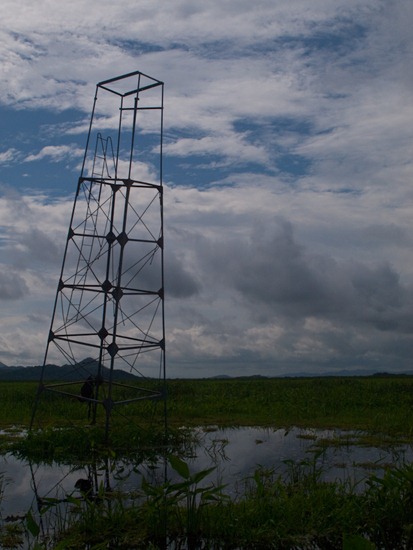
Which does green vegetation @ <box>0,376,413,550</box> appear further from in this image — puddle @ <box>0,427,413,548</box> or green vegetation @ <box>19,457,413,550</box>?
puddle @ <box>0,427,413,548</box>

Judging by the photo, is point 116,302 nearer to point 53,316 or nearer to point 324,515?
point 53,316

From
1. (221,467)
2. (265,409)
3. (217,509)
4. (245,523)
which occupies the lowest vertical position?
(245,523)

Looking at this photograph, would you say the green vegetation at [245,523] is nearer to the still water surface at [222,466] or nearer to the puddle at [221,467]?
the puddle at [221,467]

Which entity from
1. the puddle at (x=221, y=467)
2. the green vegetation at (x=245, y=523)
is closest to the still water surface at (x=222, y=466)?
the puddle at (x=221, y=467)

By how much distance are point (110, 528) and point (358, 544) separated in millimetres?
3427

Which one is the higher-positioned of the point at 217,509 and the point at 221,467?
the point at 221,467

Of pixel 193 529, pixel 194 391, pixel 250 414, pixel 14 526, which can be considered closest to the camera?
pixel 193 529

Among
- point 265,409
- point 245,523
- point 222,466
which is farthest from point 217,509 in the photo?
point 265,409

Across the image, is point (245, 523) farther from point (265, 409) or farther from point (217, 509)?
point (265, 409)

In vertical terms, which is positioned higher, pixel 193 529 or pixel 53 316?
pixel 53 316

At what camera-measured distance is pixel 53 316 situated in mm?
13531

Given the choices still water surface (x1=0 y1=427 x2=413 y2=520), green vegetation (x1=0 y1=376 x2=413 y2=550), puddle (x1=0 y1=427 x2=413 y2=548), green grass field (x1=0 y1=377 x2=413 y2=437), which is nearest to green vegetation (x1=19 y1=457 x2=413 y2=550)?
green vegetation (x1=0 y1=376 x2=413 y2=550)

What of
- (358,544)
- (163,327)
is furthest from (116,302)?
(358,544)

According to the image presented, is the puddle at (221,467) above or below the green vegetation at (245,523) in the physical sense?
above
